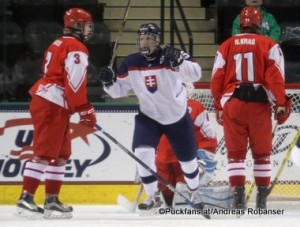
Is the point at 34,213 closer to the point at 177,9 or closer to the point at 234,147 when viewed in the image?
the point at 234,147

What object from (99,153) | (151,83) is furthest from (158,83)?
(99,153)

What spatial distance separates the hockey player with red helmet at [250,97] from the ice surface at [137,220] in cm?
31

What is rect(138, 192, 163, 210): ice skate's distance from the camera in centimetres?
610

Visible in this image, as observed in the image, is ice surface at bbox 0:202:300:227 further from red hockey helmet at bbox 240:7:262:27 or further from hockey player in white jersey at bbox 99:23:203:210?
red hockey helmet at bbox 240:7:262:27

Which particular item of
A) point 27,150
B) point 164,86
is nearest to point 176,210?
point 164,86

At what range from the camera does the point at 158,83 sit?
603cm

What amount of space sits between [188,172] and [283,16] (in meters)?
2.40

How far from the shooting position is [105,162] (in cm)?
733

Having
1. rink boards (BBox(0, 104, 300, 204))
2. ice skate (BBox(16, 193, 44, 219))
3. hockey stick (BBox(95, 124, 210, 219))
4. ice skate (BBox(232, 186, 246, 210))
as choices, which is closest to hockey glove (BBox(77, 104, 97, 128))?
hockey stick (BBox(95, 124, 210, 219))

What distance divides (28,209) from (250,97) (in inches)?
56.5

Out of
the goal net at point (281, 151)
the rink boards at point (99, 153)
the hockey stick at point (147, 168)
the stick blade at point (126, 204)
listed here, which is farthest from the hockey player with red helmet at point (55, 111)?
the goal net at point (281, 151)

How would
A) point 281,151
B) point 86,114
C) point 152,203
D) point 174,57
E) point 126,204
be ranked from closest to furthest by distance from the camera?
point 86,114 → point 174,57 → point 152,203 → point 126,204 → point 281,151

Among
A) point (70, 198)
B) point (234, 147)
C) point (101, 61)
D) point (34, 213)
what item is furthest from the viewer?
point (101, 61)

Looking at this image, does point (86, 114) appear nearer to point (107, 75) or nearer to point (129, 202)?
point (107, 75)
